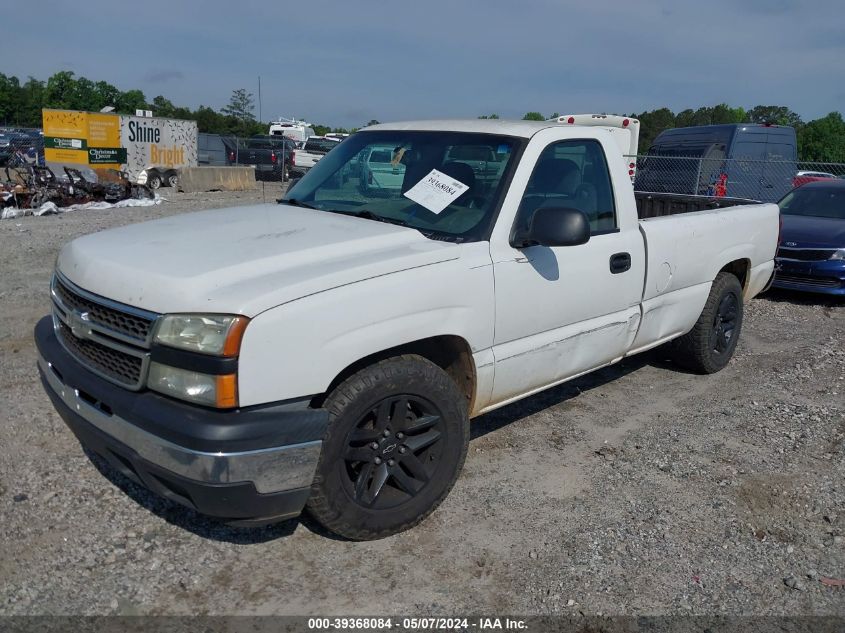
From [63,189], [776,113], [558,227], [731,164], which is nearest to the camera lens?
[558,227]

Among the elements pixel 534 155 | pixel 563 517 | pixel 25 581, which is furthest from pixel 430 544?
pixel 534 155

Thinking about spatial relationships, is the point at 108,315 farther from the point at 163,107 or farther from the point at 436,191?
the point at 163,107

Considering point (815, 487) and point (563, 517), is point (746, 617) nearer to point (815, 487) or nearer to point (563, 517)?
point (563, 517)

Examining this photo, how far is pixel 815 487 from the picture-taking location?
4.16 metres

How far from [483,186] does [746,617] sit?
235 cm

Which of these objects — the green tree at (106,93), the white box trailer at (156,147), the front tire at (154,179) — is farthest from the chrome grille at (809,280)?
the green tree at (106,93)

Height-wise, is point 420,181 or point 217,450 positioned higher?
point 420,181

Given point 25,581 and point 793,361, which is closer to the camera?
point 25,581

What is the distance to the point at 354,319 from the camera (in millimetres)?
3057

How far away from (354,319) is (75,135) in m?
24.0

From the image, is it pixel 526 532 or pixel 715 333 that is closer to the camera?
pixel 526 532

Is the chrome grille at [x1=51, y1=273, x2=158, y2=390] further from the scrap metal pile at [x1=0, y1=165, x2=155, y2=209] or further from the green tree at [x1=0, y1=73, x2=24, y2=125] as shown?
the green tree at [x1=0, y1=73, x2=24, y2=125]

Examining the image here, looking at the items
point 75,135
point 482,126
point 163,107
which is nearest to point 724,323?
point 482,126

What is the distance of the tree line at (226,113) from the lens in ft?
163
